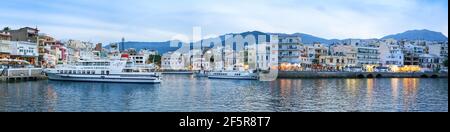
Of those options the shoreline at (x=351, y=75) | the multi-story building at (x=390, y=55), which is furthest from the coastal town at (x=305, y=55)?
the shoreline at (x=351, y=75)

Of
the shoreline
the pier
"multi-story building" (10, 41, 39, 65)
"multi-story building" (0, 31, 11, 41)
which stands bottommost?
the shoreline

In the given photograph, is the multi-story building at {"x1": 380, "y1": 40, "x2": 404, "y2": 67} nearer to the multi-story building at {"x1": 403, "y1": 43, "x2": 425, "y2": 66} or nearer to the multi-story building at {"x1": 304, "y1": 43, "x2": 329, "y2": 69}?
the multi-story building at {"x1": 403, "y1": 43, "x2": 425, "y2": 66}

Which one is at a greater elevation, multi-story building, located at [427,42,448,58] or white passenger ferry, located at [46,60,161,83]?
multi-story building, located at [427,42,448,58]

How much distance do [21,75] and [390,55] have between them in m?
33.2

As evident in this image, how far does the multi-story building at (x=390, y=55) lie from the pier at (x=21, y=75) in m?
31.2

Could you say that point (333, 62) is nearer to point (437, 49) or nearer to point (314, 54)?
point (314, 54)

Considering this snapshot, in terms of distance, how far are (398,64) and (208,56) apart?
20434mm

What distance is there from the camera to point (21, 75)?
77.6ft

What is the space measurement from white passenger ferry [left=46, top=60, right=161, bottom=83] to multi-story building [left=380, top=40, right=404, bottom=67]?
28430 mm

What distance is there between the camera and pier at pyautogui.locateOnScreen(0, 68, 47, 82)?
74.2 ft

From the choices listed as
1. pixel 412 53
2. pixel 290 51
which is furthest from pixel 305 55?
pixel 412 53

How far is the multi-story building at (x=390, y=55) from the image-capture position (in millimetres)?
43875

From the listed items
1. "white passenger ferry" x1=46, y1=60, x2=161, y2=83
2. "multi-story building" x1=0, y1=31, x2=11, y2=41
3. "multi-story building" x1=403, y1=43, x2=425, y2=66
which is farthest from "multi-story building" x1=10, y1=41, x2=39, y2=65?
"multi-story building" x1=403, y1=43, x2=425, y2=66
